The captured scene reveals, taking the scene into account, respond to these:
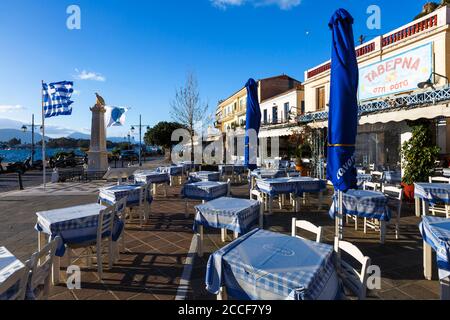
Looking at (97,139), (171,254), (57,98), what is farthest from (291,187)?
(97,139)

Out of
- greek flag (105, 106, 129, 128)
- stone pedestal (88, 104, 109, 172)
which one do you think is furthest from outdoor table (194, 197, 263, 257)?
stone pedestal (88, 104, 109, 172)

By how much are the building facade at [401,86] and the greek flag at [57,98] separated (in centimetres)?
1238

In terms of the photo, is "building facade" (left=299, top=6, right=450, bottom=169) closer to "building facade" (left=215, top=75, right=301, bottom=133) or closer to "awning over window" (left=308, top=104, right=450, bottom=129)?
"awning over window" (left=308, top=104, right=450, bottom=129)

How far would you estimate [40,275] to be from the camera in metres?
2.46

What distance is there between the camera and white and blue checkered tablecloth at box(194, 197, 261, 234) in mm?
4355

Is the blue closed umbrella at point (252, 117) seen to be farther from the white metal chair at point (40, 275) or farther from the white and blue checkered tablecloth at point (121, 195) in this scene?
the white metal chair at point (40, 275)

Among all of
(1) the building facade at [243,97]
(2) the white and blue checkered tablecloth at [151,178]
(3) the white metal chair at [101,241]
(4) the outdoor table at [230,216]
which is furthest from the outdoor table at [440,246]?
(1) the building facade at [243,97]

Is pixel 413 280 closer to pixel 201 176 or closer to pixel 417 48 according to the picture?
pixel 201 176

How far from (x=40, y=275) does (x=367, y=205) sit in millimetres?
5577

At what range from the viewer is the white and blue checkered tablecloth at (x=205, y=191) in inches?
264

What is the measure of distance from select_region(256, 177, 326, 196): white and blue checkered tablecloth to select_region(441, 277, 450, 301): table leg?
15.1 ft

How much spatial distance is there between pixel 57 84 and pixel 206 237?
38.2ft

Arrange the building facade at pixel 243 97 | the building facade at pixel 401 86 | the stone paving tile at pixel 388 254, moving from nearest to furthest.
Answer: the stone paving tile at pixel 388 254 < the building facade at pixel 401 86 < the building facade at pixel 243 97

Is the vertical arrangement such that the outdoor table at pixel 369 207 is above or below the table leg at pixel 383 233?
above
